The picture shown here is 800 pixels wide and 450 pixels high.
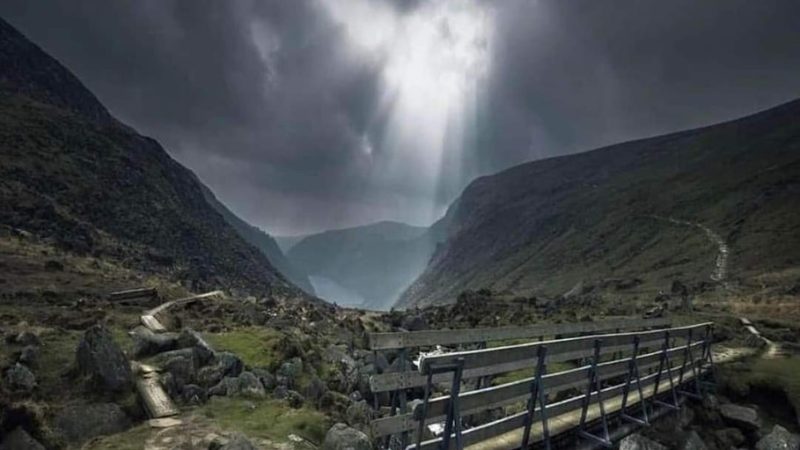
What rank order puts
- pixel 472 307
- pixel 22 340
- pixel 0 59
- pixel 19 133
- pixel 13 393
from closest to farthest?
pixel 13 393, pixel 22 340, pixel 472 307, pixel 19 133, pixel 0 59

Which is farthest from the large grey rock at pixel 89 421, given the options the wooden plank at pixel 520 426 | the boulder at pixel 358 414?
the wooden plank at pixel 520 426

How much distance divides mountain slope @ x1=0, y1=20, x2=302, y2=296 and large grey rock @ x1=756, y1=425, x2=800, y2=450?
55.0m

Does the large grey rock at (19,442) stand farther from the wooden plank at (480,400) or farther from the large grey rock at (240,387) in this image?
the wooden plank at (480,400)

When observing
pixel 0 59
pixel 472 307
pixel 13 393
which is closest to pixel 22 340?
pixel 13 393

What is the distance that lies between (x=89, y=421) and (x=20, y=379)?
3032 mm

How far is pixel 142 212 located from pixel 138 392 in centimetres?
10156

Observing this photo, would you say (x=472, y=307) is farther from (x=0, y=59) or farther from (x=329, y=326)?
(x=0, y=59)

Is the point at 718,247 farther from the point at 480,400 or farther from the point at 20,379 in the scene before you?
the point at 20,379

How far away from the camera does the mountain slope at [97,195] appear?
71.4 meters

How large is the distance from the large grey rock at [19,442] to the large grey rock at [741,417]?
1727 centimetres

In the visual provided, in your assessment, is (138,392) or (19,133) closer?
(138,392)

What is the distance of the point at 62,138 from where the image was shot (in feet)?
362

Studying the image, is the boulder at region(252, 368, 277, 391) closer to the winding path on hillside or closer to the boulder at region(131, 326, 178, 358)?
the boulder at region(131, 326, 178, 358)

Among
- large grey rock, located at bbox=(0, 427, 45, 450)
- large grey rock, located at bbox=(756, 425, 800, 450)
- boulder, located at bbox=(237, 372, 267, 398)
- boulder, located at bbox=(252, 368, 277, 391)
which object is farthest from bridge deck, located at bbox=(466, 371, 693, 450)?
boulder, located at bbox=(252, 368, 277, 391)
